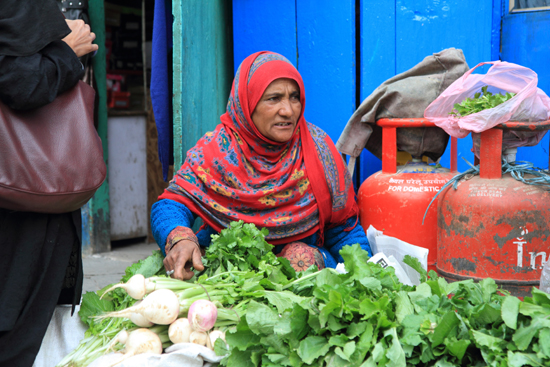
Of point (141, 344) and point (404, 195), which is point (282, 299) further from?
point (404, 195)

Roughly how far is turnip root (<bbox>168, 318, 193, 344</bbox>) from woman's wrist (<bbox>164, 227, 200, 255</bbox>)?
488mm

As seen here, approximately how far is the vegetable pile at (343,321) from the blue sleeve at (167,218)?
0.38 meters

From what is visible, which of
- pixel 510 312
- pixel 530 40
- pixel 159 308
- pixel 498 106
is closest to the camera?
pixel 510 312

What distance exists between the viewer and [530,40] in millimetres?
3111

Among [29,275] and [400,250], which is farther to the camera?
[400,250]

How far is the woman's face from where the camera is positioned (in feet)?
8.75

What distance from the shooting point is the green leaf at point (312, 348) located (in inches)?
60.2

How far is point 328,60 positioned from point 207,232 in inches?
53.6

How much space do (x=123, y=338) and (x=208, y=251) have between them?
52 cm

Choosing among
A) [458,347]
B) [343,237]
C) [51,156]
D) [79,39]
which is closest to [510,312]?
[458,347]

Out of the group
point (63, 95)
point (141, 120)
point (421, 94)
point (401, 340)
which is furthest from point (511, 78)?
point (141, 120)

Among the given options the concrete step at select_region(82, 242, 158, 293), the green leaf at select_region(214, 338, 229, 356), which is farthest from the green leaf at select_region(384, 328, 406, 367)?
the concrete step at select_region(82, 242, 158, 293)

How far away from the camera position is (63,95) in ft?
6.98

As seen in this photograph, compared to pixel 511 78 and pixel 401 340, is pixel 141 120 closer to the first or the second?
pixel 511 78
